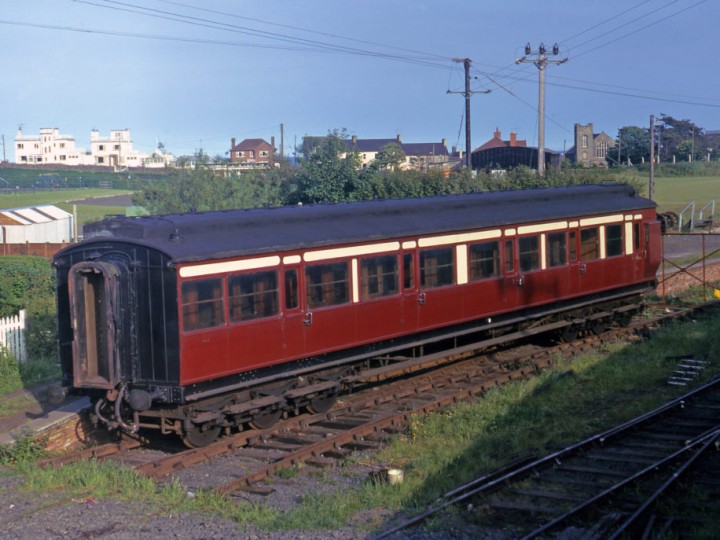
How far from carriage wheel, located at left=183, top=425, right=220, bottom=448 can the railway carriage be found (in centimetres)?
2

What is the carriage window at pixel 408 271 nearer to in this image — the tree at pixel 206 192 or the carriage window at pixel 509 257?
the carriage window at pixel 509 257

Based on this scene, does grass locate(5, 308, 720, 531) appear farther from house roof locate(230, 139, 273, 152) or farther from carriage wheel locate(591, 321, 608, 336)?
house roof locate(230, 139, 273, 152)

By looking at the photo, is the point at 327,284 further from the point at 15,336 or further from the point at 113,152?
the point at 113,152

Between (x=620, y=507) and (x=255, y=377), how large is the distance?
17.3 feet

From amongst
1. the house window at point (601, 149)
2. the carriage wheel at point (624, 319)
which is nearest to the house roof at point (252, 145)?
the house window at point (601, 149)

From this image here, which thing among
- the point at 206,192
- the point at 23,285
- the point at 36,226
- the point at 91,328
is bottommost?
the point at 23,285

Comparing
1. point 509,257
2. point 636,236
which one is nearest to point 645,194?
point 636,236

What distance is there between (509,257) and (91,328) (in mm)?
7926

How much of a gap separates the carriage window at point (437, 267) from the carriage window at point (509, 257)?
155 centimetres

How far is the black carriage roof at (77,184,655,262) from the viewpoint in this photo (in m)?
11.9

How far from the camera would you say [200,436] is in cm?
1218

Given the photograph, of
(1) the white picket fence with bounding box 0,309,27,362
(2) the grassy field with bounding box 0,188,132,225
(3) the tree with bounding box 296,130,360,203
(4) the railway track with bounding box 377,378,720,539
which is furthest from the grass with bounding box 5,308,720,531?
(2) the grassy field with bounding box 0,188,132,225

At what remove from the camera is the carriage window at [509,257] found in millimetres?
16641

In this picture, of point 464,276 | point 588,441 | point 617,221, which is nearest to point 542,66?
point 617,221
